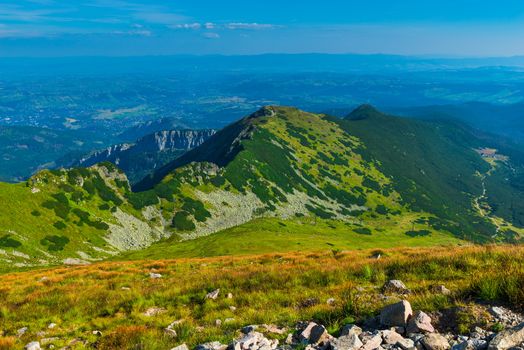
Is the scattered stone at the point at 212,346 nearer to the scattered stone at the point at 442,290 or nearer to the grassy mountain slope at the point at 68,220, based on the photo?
the scattered stone at the point at 442,290

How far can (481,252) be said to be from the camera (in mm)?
17031

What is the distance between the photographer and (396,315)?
10938 mm

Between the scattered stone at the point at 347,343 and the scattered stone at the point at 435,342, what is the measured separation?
5.08ft

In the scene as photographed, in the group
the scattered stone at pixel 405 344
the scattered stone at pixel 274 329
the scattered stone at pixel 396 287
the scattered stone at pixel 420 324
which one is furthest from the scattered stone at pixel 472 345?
the scattered stone at pixel 274 329

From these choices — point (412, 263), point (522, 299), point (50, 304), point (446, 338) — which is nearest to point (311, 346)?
point (446, 338)

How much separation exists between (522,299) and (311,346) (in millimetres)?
6252

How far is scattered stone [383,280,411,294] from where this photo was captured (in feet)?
47.0

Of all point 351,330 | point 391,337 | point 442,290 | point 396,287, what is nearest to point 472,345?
point 391,337

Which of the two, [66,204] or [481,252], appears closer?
[481,252]

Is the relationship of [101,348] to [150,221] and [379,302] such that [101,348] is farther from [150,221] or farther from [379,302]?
[150,221]

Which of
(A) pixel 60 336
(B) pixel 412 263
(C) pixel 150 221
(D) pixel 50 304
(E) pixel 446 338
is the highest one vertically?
(E) pixel 446 338

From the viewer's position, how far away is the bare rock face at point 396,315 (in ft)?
35.4

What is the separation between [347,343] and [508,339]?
12.0 feet

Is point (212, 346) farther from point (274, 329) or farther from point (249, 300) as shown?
point (249, 300)
